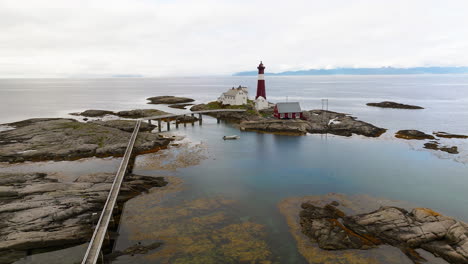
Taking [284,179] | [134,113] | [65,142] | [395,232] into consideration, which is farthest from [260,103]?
[395,232]

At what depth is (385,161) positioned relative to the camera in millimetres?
33062

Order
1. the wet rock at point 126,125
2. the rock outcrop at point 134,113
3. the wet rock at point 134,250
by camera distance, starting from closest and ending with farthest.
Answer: the wet rock at point 134,250, the wet rock at point 126,125, the rock outcrop at point 134,113

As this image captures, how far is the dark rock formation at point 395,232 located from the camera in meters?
15.7

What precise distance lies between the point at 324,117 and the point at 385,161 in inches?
1142

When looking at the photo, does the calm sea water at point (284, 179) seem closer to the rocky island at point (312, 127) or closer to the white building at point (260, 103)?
the rocky island at point (312, 127)

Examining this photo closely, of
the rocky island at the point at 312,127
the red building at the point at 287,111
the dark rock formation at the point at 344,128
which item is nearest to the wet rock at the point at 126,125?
the rocky island at the point at 312,127

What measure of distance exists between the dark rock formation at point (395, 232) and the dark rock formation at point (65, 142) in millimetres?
26650

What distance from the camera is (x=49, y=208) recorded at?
19.4 metres

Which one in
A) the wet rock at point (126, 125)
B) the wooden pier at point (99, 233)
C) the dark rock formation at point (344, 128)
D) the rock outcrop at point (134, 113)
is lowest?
the wooden pier at point (99, 233)

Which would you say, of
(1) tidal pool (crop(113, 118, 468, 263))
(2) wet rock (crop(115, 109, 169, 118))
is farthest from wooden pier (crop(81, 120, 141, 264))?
(2) wet rock (crop(115, 109, 169, 118))

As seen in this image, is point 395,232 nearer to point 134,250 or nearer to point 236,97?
point 134,250

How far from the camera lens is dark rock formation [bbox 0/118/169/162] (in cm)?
3403

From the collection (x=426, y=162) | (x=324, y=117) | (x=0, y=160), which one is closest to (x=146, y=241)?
(x=0, y=160)

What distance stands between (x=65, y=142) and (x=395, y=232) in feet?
129
